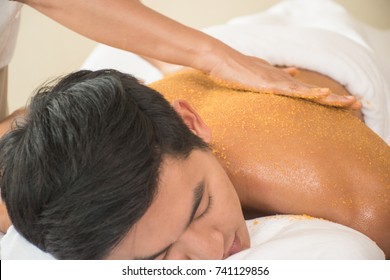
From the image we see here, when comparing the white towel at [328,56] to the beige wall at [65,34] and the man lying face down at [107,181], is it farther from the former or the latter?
the beige wall at [65,34]

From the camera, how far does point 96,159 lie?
0.98 m

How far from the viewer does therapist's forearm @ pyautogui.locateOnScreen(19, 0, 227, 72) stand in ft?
4.66

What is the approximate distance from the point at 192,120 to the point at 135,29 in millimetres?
291

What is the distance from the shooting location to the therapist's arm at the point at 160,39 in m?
1.42

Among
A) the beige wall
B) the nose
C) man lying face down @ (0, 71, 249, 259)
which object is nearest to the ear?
man lying face down @ (0, 71, 249, 259)

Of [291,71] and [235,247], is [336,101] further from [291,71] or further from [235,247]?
[235,247]

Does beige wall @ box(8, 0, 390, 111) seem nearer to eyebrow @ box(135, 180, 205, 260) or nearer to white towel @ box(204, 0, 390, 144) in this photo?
white towel @ box(204, 0, 390, 144)

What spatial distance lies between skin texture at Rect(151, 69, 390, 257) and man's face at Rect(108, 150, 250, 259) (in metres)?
0.17

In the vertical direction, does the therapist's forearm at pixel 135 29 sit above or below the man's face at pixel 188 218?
above

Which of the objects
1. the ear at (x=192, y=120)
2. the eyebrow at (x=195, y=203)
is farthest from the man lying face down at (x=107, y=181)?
the ear at (x=192, y=120)

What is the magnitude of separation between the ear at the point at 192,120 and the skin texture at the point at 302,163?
0.08m

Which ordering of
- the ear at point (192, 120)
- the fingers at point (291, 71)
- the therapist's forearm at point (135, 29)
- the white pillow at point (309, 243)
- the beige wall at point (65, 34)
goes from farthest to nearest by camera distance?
the beige wall at point (65, 34)
the fingers at point (291, 71)
the therapist's forearm at point (135, 29)
the ear at point (192, 120)
the white pillow at point (309, 243)

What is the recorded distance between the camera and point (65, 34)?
107 inches

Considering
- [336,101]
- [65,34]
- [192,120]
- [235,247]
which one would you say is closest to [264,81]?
[336,101]
